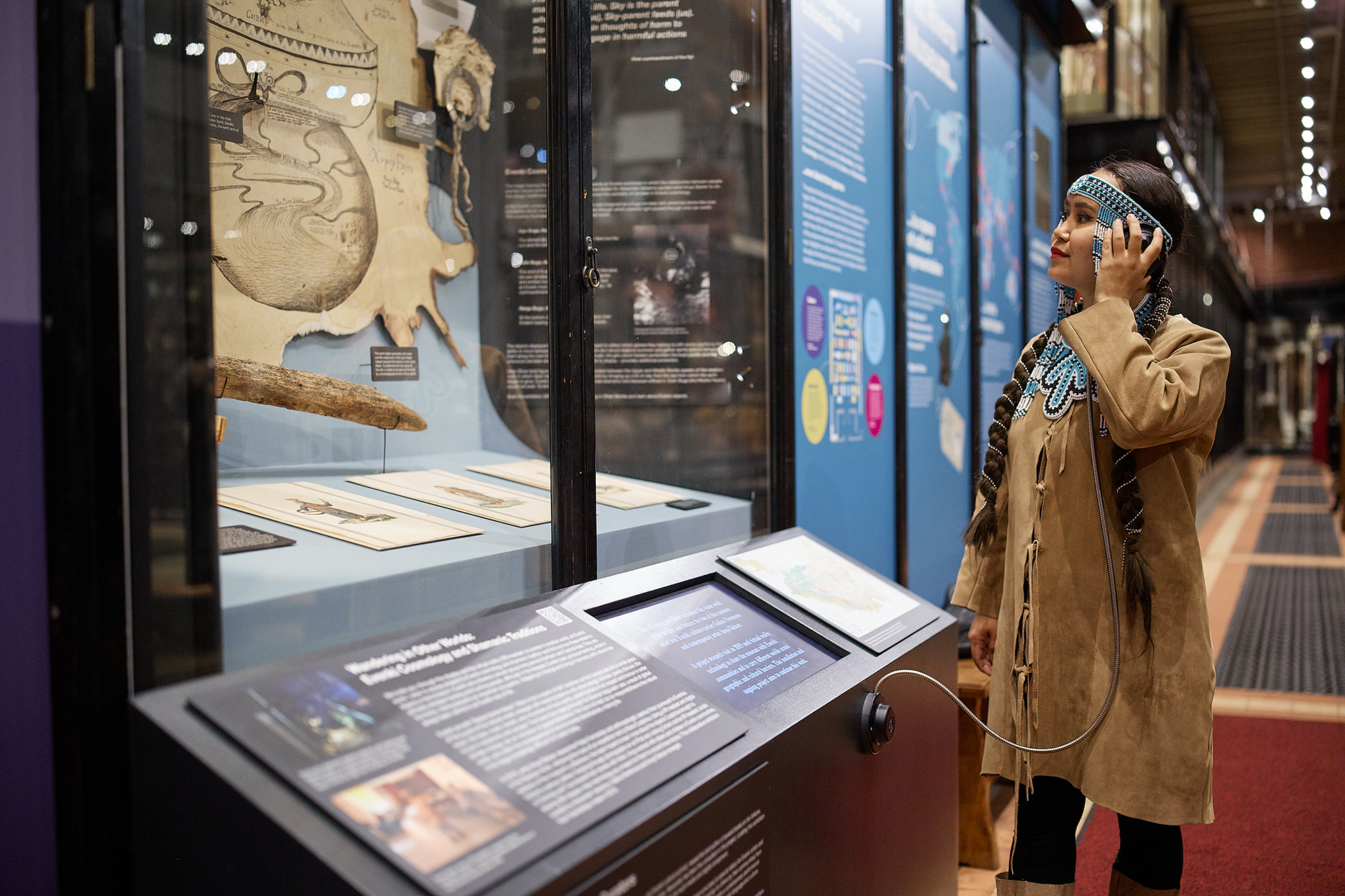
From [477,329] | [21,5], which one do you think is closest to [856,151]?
[477,329]

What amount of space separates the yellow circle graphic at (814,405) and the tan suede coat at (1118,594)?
1.10 m

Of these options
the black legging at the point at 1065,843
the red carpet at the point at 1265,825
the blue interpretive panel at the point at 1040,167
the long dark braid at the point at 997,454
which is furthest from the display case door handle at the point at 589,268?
the blue interpretive panel at the point at 1040,167

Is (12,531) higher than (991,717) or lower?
higher

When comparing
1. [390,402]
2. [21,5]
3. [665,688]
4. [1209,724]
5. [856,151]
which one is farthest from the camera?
[856,151]

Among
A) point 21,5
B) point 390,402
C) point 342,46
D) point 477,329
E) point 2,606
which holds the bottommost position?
point 2,606

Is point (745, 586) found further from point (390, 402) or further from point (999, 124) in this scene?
point (999, 124)

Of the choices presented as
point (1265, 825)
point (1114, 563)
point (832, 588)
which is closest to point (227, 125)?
point (832, 588)

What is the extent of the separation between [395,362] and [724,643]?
83cm

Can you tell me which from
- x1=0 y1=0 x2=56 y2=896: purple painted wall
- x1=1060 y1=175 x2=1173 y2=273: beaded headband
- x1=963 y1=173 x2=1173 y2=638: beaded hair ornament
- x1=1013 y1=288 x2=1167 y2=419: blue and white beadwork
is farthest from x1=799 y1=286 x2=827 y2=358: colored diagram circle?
x1=0 y1=0 x2=56 y2=896: purple painted wall

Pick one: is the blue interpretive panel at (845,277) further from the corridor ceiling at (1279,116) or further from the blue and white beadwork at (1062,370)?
the corridor ceiling at (1279,116)

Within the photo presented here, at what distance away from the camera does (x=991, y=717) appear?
1.92 meters

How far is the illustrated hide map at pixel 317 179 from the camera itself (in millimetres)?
1690

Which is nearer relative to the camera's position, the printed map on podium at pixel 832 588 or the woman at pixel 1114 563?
the woman at pixel 1114 563

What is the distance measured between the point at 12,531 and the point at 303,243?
0.86 m
